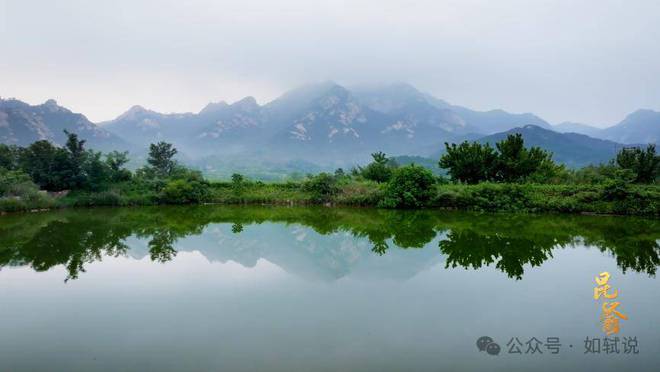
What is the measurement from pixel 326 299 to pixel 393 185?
16.0 m

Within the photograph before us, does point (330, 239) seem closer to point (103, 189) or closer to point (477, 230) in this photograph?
point (477, 230)

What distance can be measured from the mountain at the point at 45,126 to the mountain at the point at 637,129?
138 metres

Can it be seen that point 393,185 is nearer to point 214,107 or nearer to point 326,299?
point 326,299

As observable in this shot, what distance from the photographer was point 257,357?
16.4ft

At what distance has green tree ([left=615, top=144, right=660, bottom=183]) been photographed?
66.4ft

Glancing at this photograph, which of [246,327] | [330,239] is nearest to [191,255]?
[330,239]

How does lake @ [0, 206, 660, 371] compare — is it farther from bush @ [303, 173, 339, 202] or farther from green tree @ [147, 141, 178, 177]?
green tree @ [147, 141, 178, 177]

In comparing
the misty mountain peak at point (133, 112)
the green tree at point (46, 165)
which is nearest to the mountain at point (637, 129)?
the green tree at point (46, 165)

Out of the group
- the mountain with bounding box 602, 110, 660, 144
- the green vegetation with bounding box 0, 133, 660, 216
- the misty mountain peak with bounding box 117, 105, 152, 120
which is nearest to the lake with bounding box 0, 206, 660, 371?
the green vegetation with bounding box 0, 133, 660, 216

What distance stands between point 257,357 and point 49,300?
478 centimetres

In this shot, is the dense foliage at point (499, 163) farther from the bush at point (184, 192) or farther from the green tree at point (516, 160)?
the bush at point (184, 192)

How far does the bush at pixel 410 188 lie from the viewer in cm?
2214

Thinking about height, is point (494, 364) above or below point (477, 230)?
below

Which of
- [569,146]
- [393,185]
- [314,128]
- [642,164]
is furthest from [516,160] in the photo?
[314,128]
